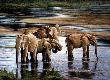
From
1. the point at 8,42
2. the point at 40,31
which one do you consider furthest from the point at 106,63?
the point at 8,42

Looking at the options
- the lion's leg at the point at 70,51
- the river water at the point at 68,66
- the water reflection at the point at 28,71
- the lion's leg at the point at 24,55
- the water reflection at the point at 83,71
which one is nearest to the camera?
the water reflection at the point at 28,71

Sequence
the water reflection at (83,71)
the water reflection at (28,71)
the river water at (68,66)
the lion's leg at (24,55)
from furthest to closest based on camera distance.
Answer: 1. the lion's leg at (24,55)
2. the river water at (68,66)
3. the water reflection at (83,71)
4. the water reflection at (28,71)

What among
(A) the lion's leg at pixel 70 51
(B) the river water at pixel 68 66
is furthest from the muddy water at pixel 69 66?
(A) the lion's leg at pixel 70 51

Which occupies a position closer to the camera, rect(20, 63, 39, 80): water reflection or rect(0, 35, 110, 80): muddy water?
rect(20, 63, 39, 80): water reflection

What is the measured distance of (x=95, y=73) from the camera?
14.1 m

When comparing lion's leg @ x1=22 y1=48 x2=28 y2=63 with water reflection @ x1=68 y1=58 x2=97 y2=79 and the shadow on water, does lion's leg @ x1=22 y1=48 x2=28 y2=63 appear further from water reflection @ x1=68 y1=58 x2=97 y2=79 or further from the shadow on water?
water reflection @ x1=68 y1=58 x2=97 y2=79

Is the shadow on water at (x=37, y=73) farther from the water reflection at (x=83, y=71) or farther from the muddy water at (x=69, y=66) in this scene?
the water reflection at (x=83, y=71)

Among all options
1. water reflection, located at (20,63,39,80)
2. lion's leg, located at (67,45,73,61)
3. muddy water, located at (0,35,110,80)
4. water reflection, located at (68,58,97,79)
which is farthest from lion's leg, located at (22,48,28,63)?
lion's leg, located at (67,45,73,61)

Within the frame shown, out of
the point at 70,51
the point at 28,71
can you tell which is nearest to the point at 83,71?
the point at 28,71

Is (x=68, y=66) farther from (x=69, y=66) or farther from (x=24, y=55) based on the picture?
(x=24, y=55)

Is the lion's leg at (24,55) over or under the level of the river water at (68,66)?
over

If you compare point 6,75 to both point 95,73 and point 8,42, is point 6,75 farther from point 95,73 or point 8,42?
point 8,42

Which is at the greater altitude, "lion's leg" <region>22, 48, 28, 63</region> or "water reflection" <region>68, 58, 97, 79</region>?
"lion's leg" <region>22, 48, 28, 63</region>

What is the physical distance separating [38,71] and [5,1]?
59984mm
